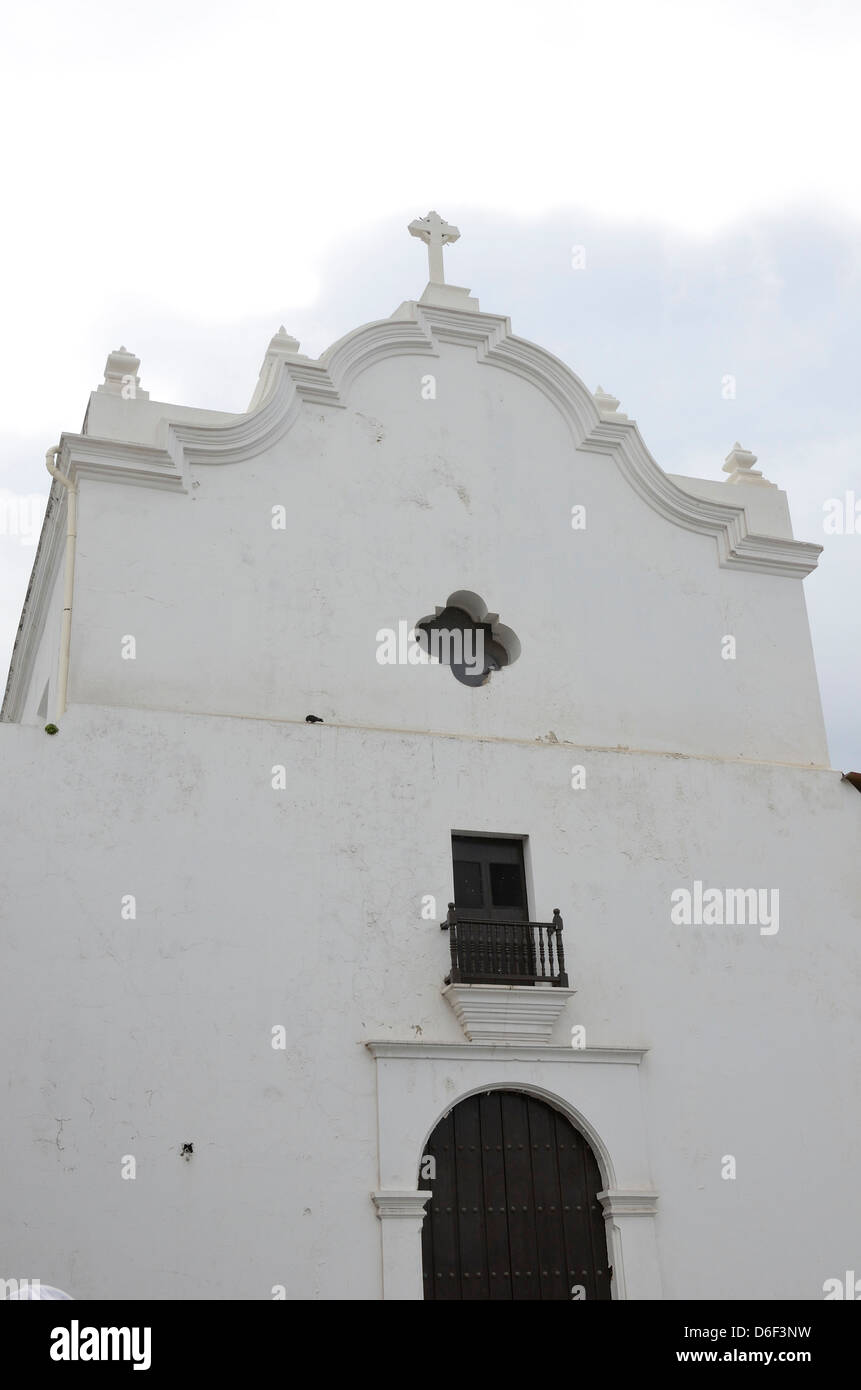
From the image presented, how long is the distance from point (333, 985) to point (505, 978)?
1390mm

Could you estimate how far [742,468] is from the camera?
1518 centimetres

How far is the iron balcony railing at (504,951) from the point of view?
11180mm

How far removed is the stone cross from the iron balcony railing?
680 centimetres

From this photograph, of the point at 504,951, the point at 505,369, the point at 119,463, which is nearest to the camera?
the point at 504,951

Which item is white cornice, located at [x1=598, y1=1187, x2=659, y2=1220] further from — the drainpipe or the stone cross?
the stone cross

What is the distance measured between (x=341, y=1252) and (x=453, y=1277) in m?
0.93

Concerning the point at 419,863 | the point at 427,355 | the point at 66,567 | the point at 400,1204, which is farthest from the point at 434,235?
the point at 400,1204

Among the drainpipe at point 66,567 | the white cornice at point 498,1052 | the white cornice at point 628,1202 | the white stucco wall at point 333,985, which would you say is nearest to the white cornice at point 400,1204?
the white stucco wall at point 333,985

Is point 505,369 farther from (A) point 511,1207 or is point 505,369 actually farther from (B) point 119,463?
(A) point 511,1207

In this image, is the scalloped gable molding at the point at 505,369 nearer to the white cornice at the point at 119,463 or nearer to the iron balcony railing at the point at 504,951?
the white cornice at the point at 119,463

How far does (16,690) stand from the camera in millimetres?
16062

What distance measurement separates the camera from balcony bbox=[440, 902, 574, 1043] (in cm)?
1105

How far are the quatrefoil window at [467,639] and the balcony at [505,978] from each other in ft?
7.78

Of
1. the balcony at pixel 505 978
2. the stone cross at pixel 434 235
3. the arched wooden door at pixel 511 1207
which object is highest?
the stone cross at pixel 434 235
